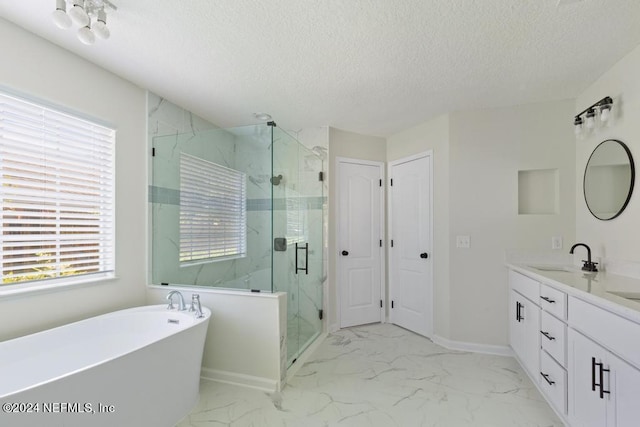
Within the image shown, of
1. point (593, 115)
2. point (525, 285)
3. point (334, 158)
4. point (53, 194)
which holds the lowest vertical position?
point (525, 285)

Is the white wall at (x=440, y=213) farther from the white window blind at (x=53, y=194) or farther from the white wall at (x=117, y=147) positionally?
the white window blind at (x=53, y=194)

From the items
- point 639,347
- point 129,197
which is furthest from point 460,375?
point 129,197

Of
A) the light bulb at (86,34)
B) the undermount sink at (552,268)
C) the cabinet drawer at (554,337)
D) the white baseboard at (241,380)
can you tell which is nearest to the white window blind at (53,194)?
the light bulb at (86,34)

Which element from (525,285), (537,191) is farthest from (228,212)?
(537,191)

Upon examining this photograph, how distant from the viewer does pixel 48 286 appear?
6.31 feet

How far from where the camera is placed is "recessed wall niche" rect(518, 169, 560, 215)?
2.85 metres

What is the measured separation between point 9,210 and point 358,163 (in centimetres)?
305

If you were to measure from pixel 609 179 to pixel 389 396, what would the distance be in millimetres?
2266

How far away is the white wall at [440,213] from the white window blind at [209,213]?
1.95m

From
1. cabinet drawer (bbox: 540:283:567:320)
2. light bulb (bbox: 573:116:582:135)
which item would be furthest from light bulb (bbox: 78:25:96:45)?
light bulb (bbox: 573:116:582:135)

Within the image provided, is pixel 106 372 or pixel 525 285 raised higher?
pixel 525 285

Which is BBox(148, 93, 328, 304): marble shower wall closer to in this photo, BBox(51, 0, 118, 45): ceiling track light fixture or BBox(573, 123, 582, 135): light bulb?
BBox(51, 0, 118, 45): ceiling track light fixture

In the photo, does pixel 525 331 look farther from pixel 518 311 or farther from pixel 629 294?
pixel 629 294

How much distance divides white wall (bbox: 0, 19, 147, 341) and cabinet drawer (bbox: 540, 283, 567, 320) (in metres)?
3.05
